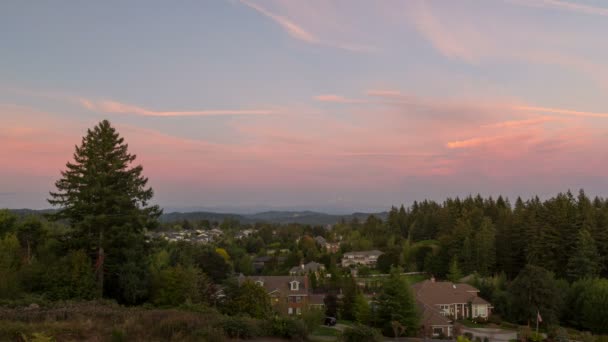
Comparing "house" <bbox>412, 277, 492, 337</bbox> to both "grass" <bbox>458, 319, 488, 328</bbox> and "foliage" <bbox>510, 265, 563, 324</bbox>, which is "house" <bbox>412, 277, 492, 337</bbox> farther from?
"foliage" <bbox>510, 265, 563, 324</bbox>

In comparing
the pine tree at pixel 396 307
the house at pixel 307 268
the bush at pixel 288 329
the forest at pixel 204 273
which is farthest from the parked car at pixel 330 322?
the house at pixel 307 268

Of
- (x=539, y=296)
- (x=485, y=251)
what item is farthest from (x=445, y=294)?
(x=485, y=251)

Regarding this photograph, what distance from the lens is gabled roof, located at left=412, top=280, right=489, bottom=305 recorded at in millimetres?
42194

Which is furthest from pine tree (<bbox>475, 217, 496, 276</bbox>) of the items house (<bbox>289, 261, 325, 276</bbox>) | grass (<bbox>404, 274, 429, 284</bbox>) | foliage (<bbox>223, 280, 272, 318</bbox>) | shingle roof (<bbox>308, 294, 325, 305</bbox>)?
foliage (<bbox>223, 280, 272, 318</bbox>)

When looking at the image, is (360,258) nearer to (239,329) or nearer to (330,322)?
(330,322)

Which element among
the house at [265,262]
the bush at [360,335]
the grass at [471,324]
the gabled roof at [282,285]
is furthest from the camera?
A: the house at [265,262]

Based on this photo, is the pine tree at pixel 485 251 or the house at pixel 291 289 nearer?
the house at pixel 291 289

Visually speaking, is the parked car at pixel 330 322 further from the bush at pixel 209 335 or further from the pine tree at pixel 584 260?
the pine tree at pixel 584 260

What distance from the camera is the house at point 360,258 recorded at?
253 ft

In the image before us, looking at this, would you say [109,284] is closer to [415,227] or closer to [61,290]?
[61,290]

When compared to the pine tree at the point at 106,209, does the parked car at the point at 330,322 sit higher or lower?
lower

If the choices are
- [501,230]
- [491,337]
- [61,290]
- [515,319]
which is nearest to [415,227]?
[501,230]

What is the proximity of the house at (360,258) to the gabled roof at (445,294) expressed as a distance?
31.1m

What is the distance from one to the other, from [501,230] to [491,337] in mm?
27835
